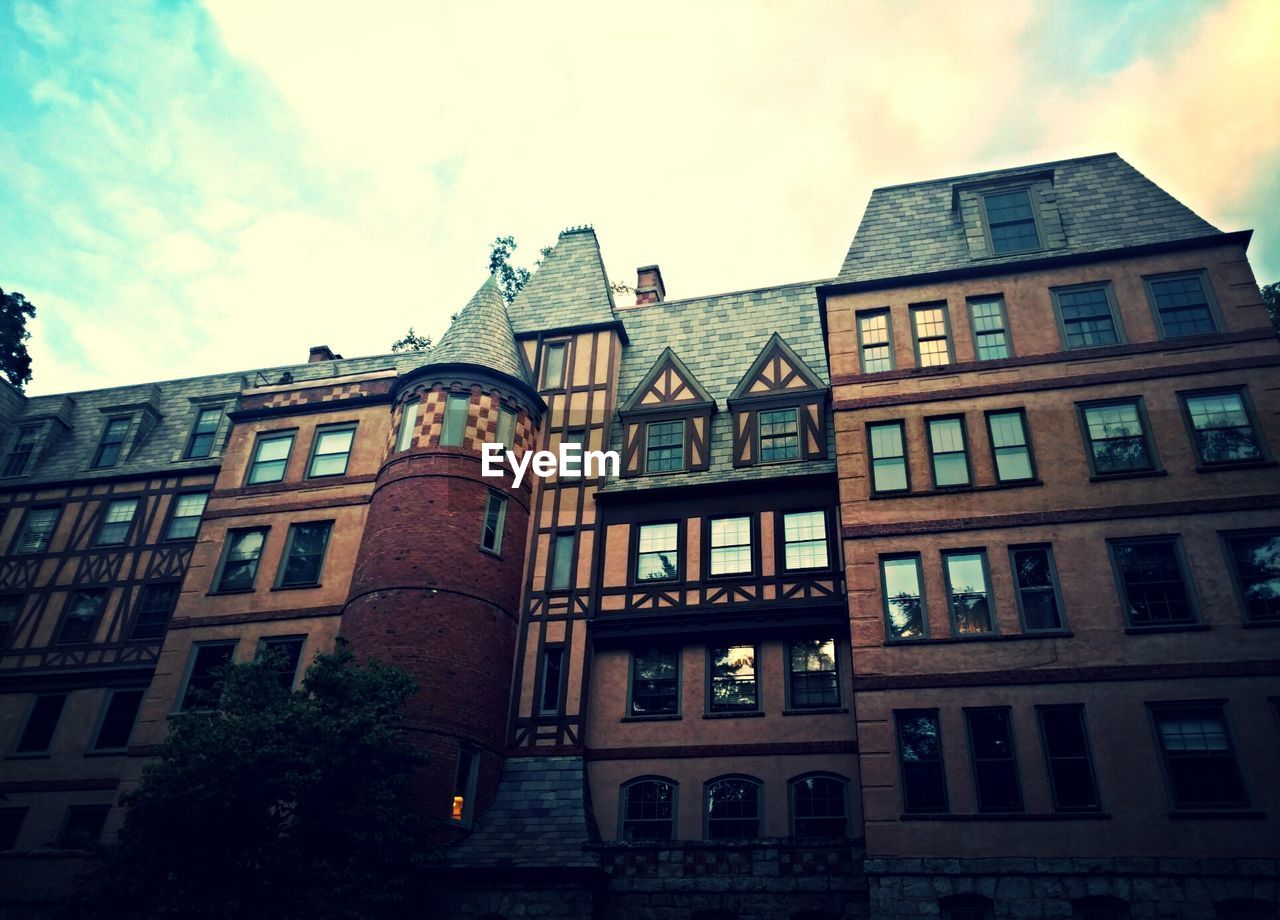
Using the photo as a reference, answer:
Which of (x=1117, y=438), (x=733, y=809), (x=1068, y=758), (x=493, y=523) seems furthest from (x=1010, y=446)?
(x=493, y=523)

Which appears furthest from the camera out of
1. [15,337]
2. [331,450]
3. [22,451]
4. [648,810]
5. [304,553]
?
[15,337]

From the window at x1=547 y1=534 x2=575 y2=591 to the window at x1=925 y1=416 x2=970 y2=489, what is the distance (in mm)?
10088

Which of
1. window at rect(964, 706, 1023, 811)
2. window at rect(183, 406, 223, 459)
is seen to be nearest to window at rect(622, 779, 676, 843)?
window at rect(964, 706, 1023, 811)

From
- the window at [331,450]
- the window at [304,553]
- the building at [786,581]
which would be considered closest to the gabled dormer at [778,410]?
the building at [786,581]

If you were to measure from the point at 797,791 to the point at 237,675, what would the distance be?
498 inches

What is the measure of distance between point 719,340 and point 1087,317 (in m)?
11.4

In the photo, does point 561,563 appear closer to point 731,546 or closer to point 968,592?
point 731,546

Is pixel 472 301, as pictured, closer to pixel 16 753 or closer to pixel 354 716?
pixel 354 716

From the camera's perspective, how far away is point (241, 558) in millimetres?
27562

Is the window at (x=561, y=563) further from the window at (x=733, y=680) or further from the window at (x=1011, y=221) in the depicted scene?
the window at (x=1011, y=221)

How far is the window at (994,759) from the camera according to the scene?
696 inches

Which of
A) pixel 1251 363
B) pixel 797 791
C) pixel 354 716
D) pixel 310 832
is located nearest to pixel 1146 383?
pixel 1251 363

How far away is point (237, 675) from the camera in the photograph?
18719mm

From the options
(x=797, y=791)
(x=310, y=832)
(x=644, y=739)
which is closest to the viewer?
(x=310, y=832)
